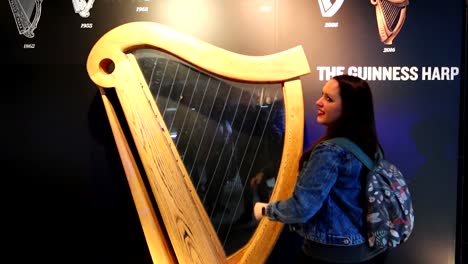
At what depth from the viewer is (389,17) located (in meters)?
1.87

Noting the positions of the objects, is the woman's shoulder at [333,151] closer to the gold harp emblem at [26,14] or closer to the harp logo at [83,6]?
the harp logo at [83,6]

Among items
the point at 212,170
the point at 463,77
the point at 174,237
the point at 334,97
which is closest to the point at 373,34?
the point at 463,77

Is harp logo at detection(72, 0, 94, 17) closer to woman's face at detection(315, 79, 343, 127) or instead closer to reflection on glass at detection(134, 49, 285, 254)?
reflection on glass at detection(134, 49, 285, 254)

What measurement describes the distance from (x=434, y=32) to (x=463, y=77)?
230 mm

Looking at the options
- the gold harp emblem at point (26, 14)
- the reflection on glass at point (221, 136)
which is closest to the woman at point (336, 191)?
the reflection on glass at point (221, 136)

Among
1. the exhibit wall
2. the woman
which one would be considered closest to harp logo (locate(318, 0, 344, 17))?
the exhibit wall

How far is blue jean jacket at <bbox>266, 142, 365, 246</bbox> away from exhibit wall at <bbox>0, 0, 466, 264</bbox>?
0.69 m

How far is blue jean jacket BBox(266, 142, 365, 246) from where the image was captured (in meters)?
1.19

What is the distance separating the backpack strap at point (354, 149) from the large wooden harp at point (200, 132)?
297mm

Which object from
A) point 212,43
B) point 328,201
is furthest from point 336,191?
point 212,43

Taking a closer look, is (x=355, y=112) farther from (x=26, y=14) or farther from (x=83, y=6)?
(x=26, y=14)

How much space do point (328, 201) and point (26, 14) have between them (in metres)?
1.59

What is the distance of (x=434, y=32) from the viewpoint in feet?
6.13

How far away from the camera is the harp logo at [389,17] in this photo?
6.11ft
